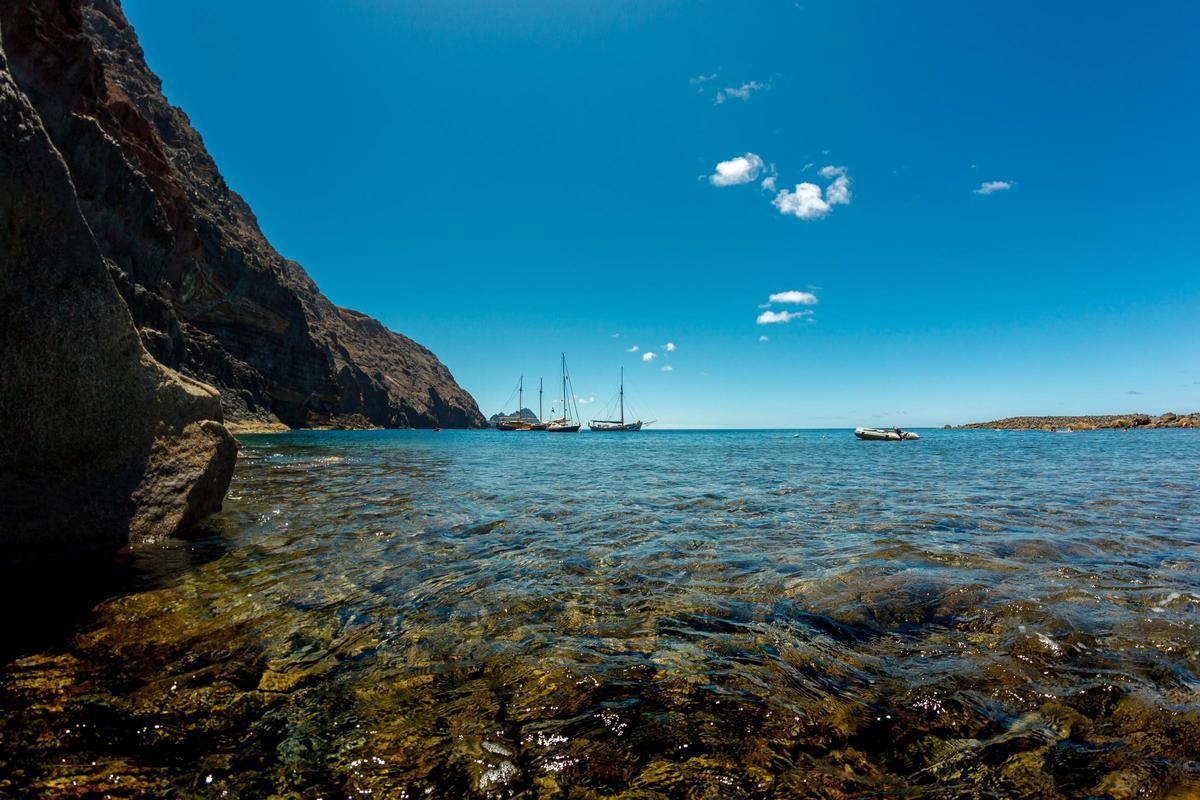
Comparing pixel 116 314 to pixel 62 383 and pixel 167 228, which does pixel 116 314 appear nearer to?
pixel 62 383

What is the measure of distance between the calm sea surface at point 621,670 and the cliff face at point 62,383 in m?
0.99

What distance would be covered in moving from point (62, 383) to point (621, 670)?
758cm

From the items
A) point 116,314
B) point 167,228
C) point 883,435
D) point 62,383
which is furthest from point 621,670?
point 167,228

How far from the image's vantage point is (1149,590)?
6.27 meters

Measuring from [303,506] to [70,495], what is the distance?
586cm

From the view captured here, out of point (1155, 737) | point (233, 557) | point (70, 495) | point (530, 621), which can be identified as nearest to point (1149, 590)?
point (1155, 737)

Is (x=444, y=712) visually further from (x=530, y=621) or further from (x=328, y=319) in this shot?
(x=328, y=319)

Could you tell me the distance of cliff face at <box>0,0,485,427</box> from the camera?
46.9 meters

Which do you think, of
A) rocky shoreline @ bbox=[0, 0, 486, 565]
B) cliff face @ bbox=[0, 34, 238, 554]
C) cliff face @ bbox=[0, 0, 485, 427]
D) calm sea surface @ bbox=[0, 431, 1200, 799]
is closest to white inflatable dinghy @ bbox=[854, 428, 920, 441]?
calm sea surface @ bbox=[0, 431, 1200, 799]

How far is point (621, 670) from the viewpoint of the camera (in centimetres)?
423

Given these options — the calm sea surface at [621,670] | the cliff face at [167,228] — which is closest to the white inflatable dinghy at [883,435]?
the calm sea surface at [621,670]

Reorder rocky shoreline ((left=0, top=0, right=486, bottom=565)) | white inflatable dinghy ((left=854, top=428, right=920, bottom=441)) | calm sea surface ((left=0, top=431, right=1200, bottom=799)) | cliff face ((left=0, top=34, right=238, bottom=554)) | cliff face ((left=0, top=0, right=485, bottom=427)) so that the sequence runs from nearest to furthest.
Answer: calm sea surface ((left=0, top=431, right=1200, bottom=799)) < cliff face ((left=0, top=34, right=238, bottom=554)) < rocky shoreline ((left=0, top=0, right=486, bottom=565)) < cliff face ((left=0, top=0, right=485, bottom=427)) < white inflatable dinghy ((left=854, top=428, right=920, bottom=441))

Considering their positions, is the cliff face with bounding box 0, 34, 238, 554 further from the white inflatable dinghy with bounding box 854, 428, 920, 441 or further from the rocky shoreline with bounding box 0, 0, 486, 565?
the white inflatable dinghy with bounding box 854, 428, 920, 441

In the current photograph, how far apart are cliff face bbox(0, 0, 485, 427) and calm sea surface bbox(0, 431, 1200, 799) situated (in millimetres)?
23795
